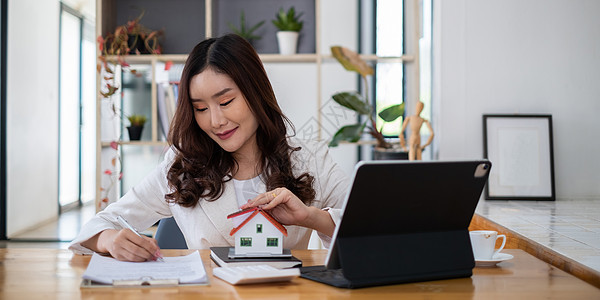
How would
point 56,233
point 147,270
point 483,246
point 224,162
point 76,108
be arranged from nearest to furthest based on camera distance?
1. point 147,270
2. point 483,246
3. point 224,162
4. point 56,233
5. point 76,108

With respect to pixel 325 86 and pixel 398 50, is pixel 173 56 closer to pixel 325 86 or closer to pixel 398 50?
pixel 325 86

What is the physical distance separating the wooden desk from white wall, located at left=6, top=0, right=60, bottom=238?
3950mm

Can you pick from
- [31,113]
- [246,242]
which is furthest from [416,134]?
Answer: [31,113]

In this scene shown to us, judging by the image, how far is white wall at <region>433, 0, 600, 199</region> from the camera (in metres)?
3.15

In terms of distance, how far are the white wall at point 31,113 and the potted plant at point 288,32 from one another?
2380 millimetres

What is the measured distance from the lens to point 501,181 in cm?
311

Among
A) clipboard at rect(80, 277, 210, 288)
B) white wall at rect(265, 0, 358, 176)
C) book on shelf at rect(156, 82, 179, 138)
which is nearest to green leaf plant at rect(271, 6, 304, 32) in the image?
white wall at rect(265, 0, 358, 176)

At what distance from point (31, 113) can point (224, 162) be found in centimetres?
398

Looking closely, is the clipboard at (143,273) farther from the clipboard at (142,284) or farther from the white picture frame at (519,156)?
the white picture frame at (519,156)

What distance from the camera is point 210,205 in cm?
177

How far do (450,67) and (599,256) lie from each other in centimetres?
191

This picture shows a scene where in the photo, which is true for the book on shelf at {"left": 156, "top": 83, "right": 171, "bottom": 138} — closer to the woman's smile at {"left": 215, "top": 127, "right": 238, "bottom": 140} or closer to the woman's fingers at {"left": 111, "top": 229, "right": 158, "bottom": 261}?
the woman's smile at {"left": 215, "top": 127, "right": 238, "bottom": 140}

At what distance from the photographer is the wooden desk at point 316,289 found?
109 centimetres

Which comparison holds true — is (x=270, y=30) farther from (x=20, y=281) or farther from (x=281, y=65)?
(x=20, y=281)
